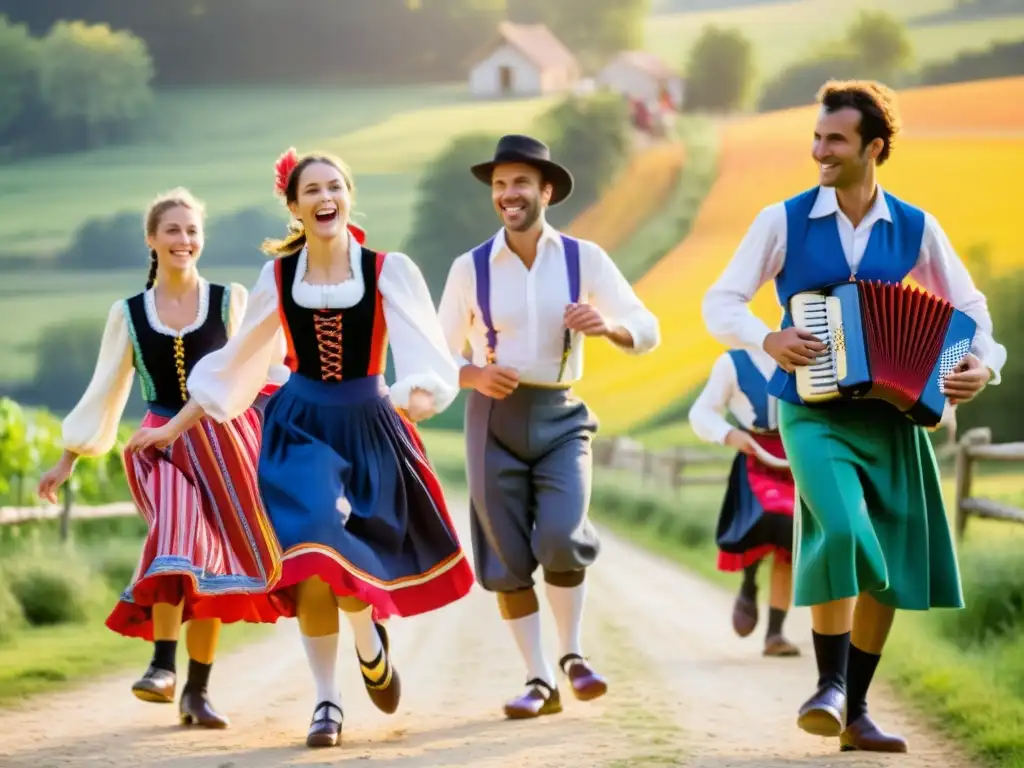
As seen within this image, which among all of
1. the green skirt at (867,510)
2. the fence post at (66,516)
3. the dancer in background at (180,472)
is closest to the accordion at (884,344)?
the green skirt at (867,510)

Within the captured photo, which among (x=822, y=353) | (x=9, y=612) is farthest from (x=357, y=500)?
(x=9, y=612)

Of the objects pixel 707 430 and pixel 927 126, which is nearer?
pixel 707 430

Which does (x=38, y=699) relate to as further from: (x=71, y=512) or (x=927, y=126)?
(x=927, y=126)

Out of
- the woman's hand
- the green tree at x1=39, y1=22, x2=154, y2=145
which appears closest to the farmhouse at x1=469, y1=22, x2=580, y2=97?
the green tree at x1=39, y1=22, x2=154, y2=145

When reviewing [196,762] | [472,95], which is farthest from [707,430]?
[472,95]

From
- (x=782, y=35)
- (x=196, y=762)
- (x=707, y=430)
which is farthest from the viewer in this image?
(x=782, y=35)

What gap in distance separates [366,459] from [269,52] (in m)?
13.7

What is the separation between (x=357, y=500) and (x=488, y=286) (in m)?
0.97

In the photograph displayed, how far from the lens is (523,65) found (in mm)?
17875

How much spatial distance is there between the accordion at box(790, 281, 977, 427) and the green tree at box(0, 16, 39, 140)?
47.8 ft

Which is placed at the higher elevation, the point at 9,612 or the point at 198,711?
the point at 198,711

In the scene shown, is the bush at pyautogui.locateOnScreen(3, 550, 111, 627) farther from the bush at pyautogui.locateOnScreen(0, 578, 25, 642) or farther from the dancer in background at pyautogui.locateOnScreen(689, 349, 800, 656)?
the dancer in background at pyautogui.locateOnScreen(689, 349, 800, 656)

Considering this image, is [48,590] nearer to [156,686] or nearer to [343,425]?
[156,686]

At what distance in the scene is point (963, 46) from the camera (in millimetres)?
16625
